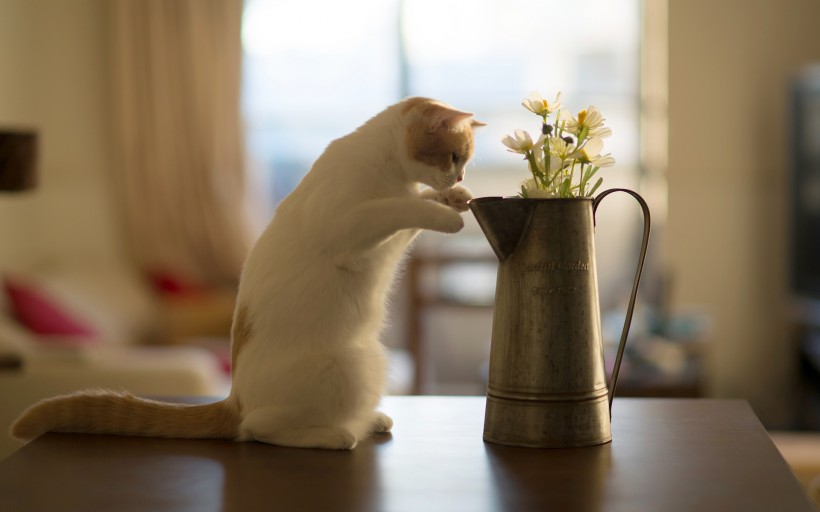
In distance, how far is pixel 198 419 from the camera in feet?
3.10

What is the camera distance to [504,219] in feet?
2.85

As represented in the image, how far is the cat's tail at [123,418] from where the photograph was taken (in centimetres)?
94

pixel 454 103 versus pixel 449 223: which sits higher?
pixel 454 103

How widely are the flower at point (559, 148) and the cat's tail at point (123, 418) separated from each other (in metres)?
0.39

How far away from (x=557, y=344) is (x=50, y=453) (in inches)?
→ 19.7

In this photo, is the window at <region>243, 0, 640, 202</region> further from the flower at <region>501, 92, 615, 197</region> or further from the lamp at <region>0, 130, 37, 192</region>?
the flower at <region>501, 92, 615, 197</region>

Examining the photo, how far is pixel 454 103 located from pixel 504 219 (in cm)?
358

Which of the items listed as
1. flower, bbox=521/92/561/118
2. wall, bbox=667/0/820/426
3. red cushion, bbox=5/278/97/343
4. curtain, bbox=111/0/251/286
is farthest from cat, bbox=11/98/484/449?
wall, bbox=667/0/820/426

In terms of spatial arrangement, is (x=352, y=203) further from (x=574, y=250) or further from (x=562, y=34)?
(x=562, y=34)

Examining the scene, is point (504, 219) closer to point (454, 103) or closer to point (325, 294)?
point (325, 294)

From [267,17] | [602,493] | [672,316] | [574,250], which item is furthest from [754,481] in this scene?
[267,17]

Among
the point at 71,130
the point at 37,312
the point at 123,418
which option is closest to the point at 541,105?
the point at 123,418

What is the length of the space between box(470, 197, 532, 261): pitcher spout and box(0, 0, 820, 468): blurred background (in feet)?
9.34

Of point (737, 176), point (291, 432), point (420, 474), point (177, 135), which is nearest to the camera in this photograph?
point (420, 474)
